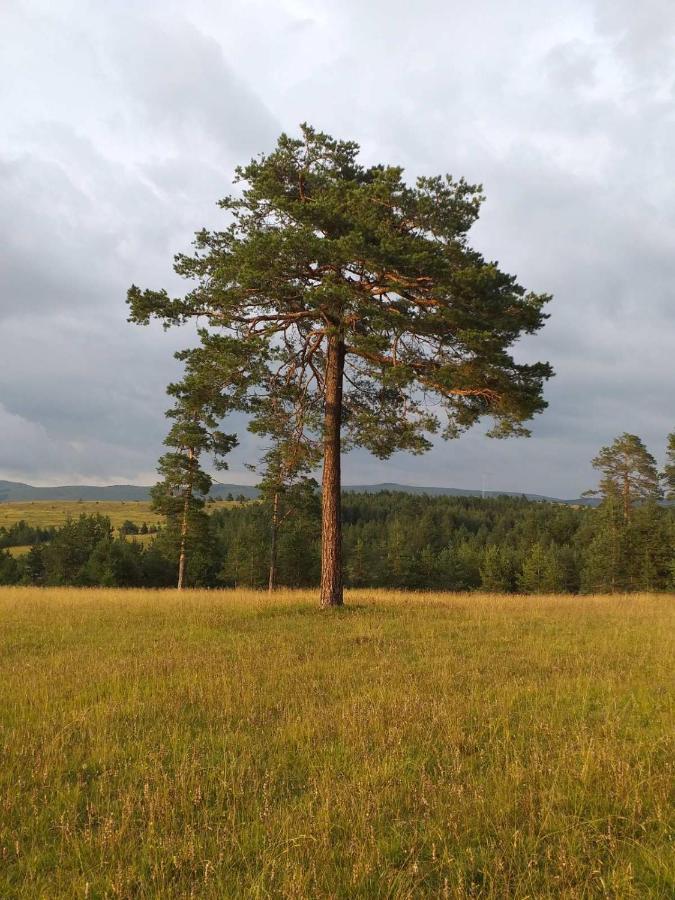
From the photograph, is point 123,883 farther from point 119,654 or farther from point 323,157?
point 323,157

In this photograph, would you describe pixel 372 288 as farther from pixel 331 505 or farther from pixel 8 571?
pixel 8 571

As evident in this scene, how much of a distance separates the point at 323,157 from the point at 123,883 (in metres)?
15.4

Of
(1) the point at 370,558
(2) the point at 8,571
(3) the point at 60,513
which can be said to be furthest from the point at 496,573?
(3) the point at 60,513

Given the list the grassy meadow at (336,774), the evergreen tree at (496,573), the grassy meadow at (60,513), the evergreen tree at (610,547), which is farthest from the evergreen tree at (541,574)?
the grassy meadow at (60,513)

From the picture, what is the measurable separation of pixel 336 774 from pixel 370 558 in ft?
227

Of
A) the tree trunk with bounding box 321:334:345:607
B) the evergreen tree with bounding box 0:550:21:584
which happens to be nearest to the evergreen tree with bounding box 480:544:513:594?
the tree trunk with bounding box 321:334:345:607

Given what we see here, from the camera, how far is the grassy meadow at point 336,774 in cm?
→ 294

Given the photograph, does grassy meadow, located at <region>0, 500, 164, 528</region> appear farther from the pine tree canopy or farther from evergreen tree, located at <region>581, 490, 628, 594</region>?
the pine tree canopy

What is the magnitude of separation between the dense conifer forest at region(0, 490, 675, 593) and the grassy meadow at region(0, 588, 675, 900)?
84.7ft

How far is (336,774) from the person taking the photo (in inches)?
162

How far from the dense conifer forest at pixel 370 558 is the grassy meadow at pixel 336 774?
25.8 metres

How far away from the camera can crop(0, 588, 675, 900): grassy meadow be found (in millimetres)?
2939

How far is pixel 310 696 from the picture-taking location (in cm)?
614

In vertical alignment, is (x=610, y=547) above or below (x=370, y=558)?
above
